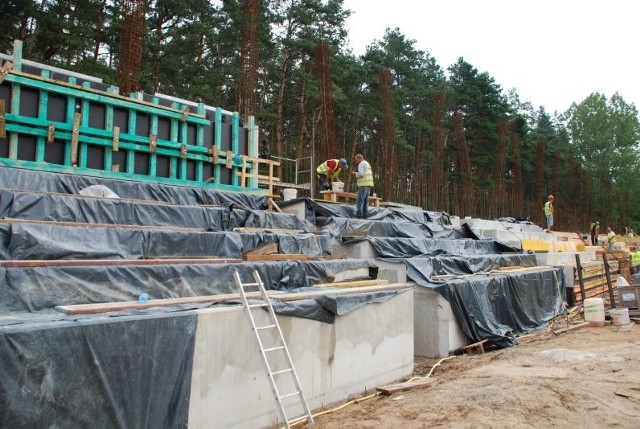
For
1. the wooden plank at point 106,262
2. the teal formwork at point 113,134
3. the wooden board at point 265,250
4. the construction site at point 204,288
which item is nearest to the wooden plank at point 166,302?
the construction site at point 204,288

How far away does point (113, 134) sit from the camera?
431 inches

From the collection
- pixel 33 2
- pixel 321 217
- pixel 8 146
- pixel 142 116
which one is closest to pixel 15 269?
pixel 8 146

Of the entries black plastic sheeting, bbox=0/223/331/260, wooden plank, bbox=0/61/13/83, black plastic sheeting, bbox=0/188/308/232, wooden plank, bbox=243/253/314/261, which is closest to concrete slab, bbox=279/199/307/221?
black plastic sheeting, bbox=0/188/308/232

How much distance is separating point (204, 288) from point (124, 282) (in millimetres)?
1112

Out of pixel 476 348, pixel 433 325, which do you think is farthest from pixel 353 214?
pixel 476 348

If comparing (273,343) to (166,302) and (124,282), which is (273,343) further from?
(124,282)

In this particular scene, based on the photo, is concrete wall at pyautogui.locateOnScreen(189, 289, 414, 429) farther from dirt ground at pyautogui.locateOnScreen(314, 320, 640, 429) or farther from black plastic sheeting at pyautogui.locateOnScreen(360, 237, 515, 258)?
black plastic sheeting at pyautogui.locateOnScreen(360, 237, 515, 258)

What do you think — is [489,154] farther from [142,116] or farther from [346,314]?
[346,314]

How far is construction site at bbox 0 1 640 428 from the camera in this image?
430 centimetres

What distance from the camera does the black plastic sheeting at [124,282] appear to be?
5301 millimetres

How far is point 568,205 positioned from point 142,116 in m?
56.3

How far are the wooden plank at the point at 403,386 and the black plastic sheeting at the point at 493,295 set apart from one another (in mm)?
2749

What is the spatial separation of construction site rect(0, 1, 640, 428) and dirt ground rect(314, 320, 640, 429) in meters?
0.07

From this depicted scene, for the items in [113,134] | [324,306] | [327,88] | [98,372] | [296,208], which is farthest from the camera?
[327,88]
